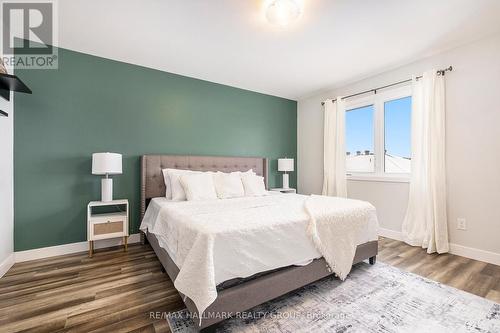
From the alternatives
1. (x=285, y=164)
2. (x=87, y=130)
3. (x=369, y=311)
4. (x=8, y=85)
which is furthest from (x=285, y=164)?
(x=8, y=85)

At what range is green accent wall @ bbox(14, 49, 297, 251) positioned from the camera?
264 centimetres

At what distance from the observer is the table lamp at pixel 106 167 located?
2.65m

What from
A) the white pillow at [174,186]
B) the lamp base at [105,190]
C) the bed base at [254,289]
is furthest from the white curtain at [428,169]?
the lamp base at [105,190]

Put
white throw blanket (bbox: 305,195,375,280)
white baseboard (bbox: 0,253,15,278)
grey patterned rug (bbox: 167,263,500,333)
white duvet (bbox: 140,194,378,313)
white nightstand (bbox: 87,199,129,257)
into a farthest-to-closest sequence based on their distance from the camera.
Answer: white nightstand (bbox: 87,199,129,257)
white baseboard (bbox: 0,253,15,278)
white throw blanket (bbox: 305,195,375,280)
grey patterned rug (bbox: 167,263,500,333)
white duvet (bbox: 140,194,378,313)

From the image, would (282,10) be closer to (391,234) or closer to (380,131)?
(380,131)

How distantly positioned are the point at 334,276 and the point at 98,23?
354cm

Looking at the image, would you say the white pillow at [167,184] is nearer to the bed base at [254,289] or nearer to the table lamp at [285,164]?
the bed base at [254,289]

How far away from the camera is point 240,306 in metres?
1.49

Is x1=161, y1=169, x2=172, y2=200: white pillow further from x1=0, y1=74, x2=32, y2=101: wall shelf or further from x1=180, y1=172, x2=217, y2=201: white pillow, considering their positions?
x1=0, y1=74, x2=32, y2=101: wall shelf

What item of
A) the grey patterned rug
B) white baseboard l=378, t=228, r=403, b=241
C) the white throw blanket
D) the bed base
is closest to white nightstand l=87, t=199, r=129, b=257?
the bed base

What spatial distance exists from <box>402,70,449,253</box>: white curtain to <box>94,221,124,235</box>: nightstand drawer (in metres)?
3.88

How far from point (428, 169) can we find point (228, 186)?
8.89 feet

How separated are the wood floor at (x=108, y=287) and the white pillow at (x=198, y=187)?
0.88 metres

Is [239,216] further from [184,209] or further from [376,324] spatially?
[376,324]
